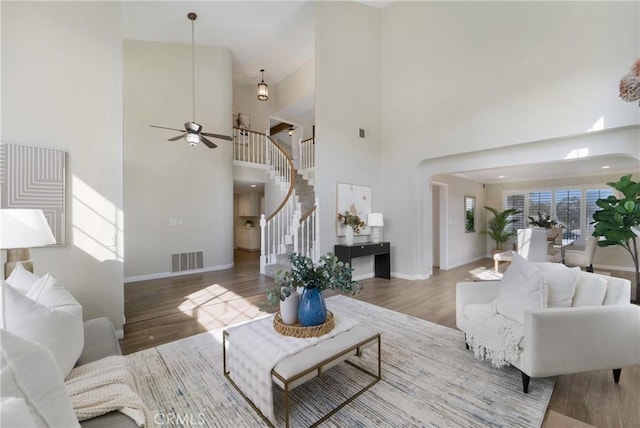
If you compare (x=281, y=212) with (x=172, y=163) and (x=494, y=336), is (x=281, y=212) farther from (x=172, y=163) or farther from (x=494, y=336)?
(x=494, y=336)

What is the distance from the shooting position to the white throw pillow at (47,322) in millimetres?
1237

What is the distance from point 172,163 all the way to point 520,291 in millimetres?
6254

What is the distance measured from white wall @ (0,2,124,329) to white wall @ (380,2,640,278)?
139 inches

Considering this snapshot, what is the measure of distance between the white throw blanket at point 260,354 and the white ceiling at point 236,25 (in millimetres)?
5884

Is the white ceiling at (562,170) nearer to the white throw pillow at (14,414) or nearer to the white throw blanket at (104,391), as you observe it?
the white throw blanket at (104,391)

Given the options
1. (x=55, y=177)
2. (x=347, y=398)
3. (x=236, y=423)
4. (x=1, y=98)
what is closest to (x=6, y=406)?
(x=236, y=423)

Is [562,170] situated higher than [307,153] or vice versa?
[307,153]

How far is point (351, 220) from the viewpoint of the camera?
17.4 feet

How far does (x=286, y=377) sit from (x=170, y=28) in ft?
22.3

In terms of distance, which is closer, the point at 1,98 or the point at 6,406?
the point at 6,406

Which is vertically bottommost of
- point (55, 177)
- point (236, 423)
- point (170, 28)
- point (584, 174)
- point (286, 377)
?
point (236, 423)


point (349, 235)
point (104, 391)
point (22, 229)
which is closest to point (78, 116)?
point (22, 229)

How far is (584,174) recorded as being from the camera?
6.76 meters

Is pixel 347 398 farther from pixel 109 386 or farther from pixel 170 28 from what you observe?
pixel 170 28
